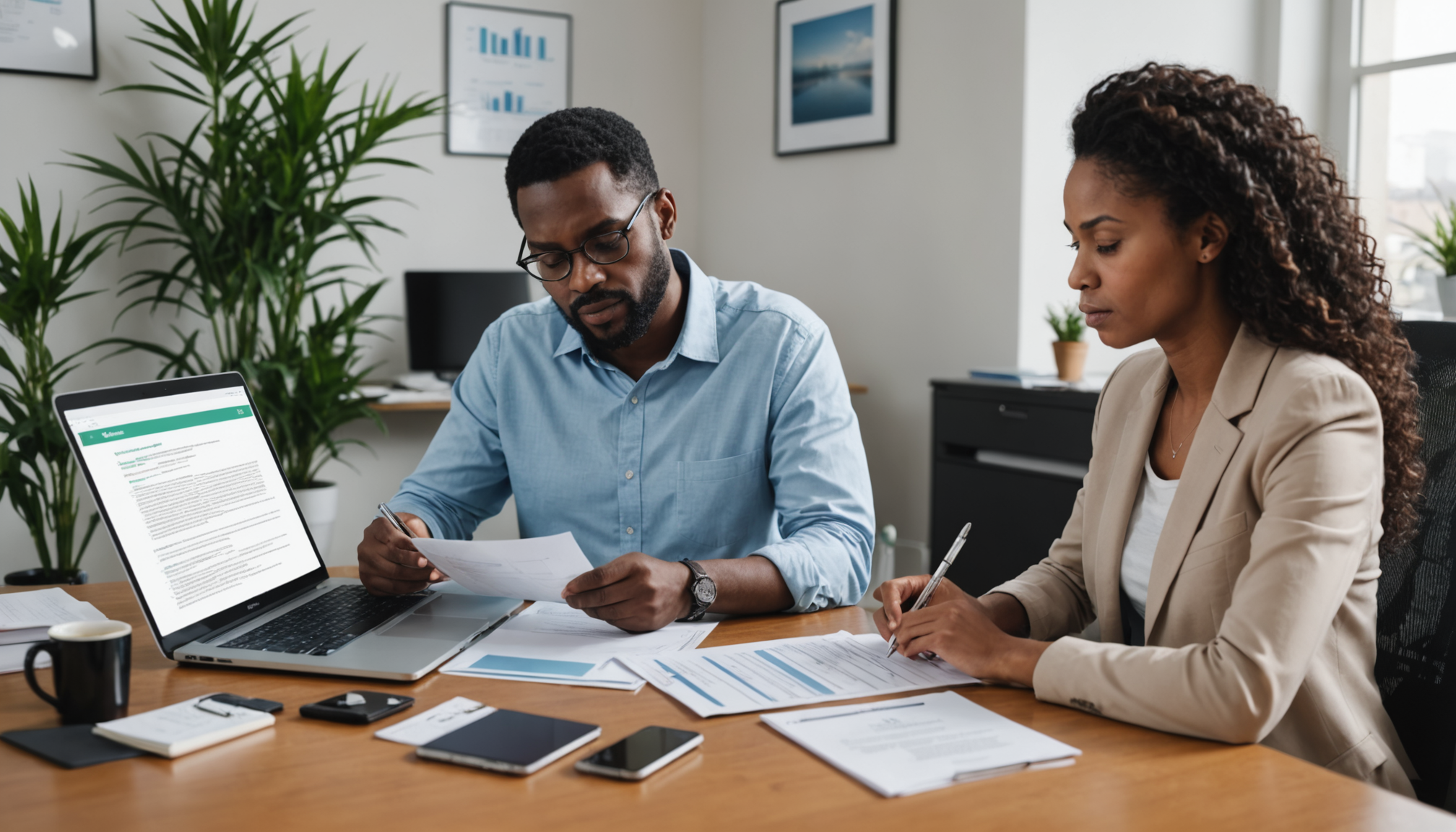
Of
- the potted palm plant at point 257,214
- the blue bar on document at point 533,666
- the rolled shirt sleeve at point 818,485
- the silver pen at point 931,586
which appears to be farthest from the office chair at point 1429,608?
the potted palm plant at point 257,214

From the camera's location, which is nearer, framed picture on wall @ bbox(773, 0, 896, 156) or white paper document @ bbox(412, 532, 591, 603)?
white paper document @ bbox(412, 532, 591, 603)

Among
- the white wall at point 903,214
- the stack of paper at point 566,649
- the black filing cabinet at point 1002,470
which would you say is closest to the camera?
the stack of paper at point 566,649

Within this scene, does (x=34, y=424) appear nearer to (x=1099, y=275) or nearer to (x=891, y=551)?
(x=891, y=551)

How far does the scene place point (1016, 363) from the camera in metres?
3.24

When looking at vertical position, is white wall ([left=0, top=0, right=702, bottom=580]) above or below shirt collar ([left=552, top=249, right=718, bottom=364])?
above

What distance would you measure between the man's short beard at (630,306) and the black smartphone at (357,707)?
2.38ft

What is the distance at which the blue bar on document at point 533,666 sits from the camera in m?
1.11

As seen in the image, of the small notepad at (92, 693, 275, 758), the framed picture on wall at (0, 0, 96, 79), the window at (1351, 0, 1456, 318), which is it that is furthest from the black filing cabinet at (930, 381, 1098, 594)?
the framed picture on wall at (0, 0, 96, 79)

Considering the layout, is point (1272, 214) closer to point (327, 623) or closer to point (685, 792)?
point (685, 792)

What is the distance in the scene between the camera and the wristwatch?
4.19 feet

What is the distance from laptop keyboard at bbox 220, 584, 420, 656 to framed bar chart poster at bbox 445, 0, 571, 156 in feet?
9.51

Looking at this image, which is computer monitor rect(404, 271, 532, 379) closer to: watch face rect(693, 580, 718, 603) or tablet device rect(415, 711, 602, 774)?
watch face rect(693, 580, 718, 603)

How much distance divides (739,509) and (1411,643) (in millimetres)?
836

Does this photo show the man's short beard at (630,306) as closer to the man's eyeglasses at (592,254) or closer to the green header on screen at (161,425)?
the man's eyeglasses at (592,254)
